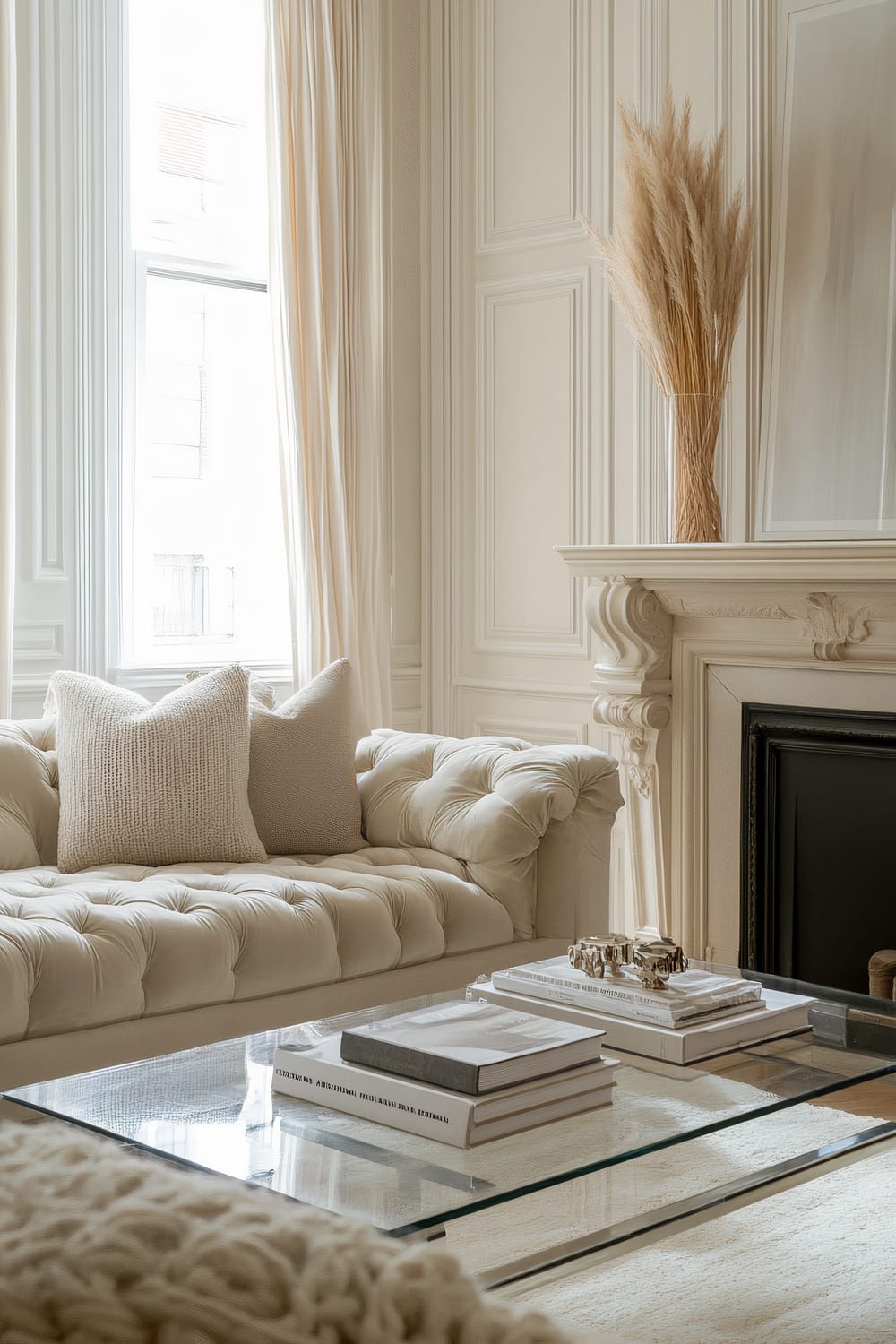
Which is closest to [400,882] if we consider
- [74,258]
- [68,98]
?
[74,258]

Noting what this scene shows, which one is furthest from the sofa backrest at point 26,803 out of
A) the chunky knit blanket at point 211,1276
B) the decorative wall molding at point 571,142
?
the chunky knit blanket at point 211,1276

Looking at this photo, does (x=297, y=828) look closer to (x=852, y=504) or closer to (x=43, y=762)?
(x=43, y=762)

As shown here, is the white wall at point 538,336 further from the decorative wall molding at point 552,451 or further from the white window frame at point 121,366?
the white window frame at point 121,366

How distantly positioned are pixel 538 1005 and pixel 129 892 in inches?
33.7

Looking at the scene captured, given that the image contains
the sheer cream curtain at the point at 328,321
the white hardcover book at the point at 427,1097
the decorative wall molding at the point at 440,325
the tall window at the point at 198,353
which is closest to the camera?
the white hardcover book at the point at 427,1097

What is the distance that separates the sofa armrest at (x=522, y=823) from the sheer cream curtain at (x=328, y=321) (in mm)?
1451

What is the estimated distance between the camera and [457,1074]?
158 cm

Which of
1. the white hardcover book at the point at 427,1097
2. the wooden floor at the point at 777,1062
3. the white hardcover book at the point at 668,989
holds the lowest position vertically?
the wooden floor at the point at 777,1062

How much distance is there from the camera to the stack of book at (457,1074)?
1.56 m

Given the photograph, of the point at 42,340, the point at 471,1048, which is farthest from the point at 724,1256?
the point at 42,340

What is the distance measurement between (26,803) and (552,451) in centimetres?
217

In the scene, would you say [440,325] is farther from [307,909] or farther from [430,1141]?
[430,1141]

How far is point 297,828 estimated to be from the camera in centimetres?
311

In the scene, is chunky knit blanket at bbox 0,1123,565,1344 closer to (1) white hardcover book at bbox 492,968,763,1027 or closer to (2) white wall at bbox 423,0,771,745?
(1) white hardcover book at bbox 492,968,763,1027
